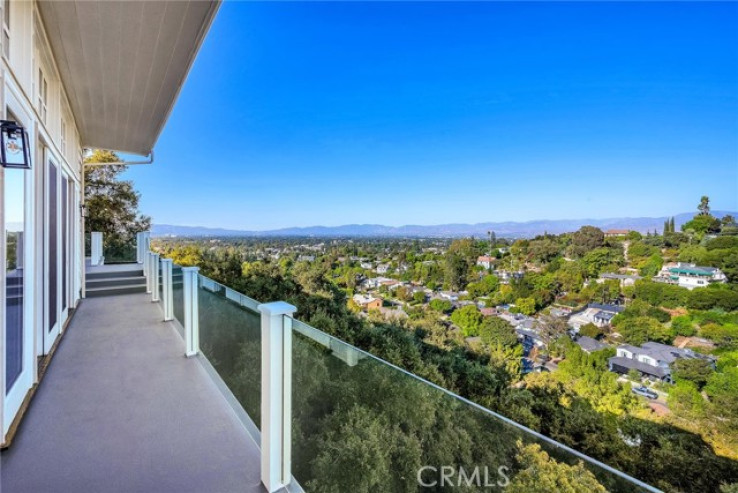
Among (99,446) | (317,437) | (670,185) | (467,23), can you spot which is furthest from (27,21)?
(670,185)

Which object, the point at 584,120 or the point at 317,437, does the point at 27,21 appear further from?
the point at 584,120

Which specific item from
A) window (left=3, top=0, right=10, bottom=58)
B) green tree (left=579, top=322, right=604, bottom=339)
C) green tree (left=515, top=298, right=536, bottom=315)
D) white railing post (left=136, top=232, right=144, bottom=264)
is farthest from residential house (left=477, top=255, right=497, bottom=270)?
window (left=3, top=0, right=10, bottom=58)

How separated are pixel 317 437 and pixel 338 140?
33.6m

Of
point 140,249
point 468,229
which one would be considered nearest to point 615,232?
point 468,229

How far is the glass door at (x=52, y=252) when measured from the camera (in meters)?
3.52

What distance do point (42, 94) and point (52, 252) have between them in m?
1.78

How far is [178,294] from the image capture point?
4.66 m

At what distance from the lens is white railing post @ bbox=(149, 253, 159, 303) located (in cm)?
611

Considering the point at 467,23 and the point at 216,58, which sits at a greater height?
the point at 467,23

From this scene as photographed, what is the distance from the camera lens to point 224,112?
2356cm

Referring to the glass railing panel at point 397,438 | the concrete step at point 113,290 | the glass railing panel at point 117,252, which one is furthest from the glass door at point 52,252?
the glass railing panel at point 117,252

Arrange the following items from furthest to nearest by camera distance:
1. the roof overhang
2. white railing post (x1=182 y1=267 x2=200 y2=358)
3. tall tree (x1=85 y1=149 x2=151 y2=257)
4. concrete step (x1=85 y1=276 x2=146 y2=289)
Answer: tall tree (x1=85 y1=149 x2=151 y2=257) → concrete step (x1=85 y1=276 x2=146 y2=289) → white railing post (x1=182 y1=267 x2=200 y2=358) → the roof overhang

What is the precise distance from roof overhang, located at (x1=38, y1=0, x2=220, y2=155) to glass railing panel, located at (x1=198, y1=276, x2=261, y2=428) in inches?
96.9

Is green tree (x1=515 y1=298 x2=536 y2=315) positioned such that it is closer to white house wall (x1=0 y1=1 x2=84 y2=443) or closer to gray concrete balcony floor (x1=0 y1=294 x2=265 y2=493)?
gray concrete balcony floor (x1=0 y1=294 x2=265 y2=493)
